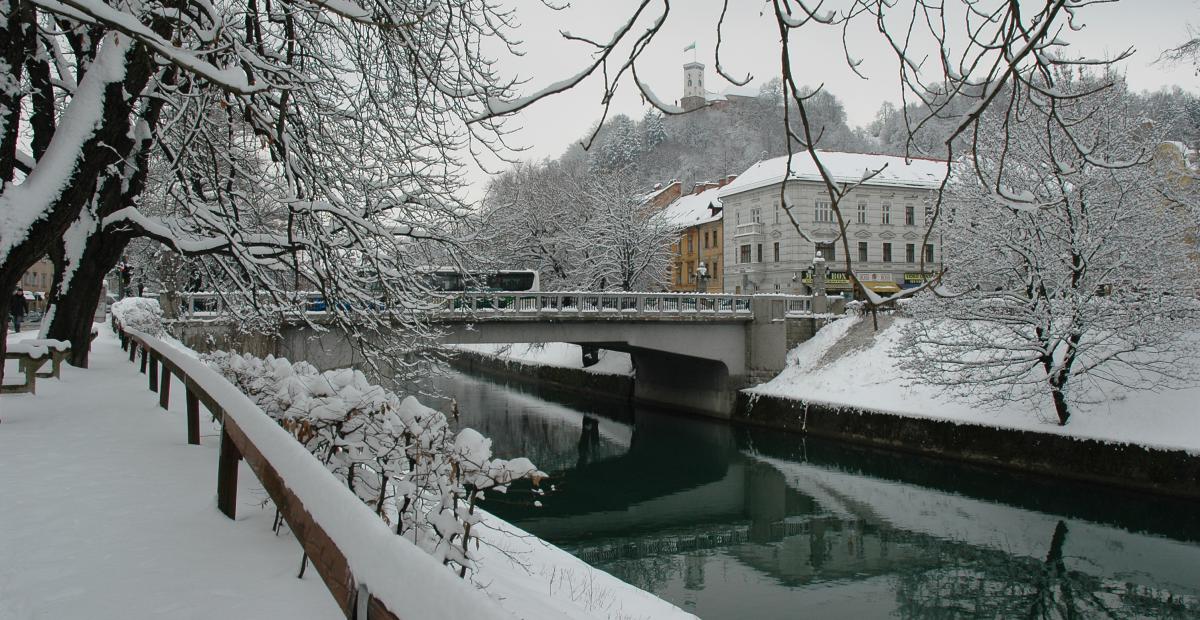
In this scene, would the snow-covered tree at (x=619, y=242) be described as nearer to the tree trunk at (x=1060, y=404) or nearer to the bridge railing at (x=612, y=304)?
the bridge railing at (x=612, y=304)

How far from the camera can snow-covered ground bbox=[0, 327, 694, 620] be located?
11.8 feet

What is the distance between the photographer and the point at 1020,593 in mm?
11797

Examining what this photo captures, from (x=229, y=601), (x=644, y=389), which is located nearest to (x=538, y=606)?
(x=229, y=601)

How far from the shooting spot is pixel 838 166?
4012 cm

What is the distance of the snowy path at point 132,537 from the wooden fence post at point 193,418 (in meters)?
0.11

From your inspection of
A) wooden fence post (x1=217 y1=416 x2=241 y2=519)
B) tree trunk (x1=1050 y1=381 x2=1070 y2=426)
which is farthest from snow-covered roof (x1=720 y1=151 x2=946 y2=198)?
wooden fence post (x1=217 y1=416 x2=241 y2=519)

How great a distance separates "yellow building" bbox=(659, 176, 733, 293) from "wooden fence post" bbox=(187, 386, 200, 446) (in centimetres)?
4114

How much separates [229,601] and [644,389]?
3010cm

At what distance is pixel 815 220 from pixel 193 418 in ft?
96.4

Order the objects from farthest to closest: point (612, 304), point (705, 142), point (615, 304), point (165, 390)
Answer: point (705, 142) < point (615, 304) < point (612, 304) < point (165, 390)

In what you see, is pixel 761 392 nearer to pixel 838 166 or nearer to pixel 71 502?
pixel 838 166

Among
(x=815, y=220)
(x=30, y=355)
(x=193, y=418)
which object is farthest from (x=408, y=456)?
(x=815, y=220)

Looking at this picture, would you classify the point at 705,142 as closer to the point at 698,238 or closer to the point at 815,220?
the point at 698,238

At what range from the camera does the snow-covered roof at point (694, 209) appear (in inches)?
2042
